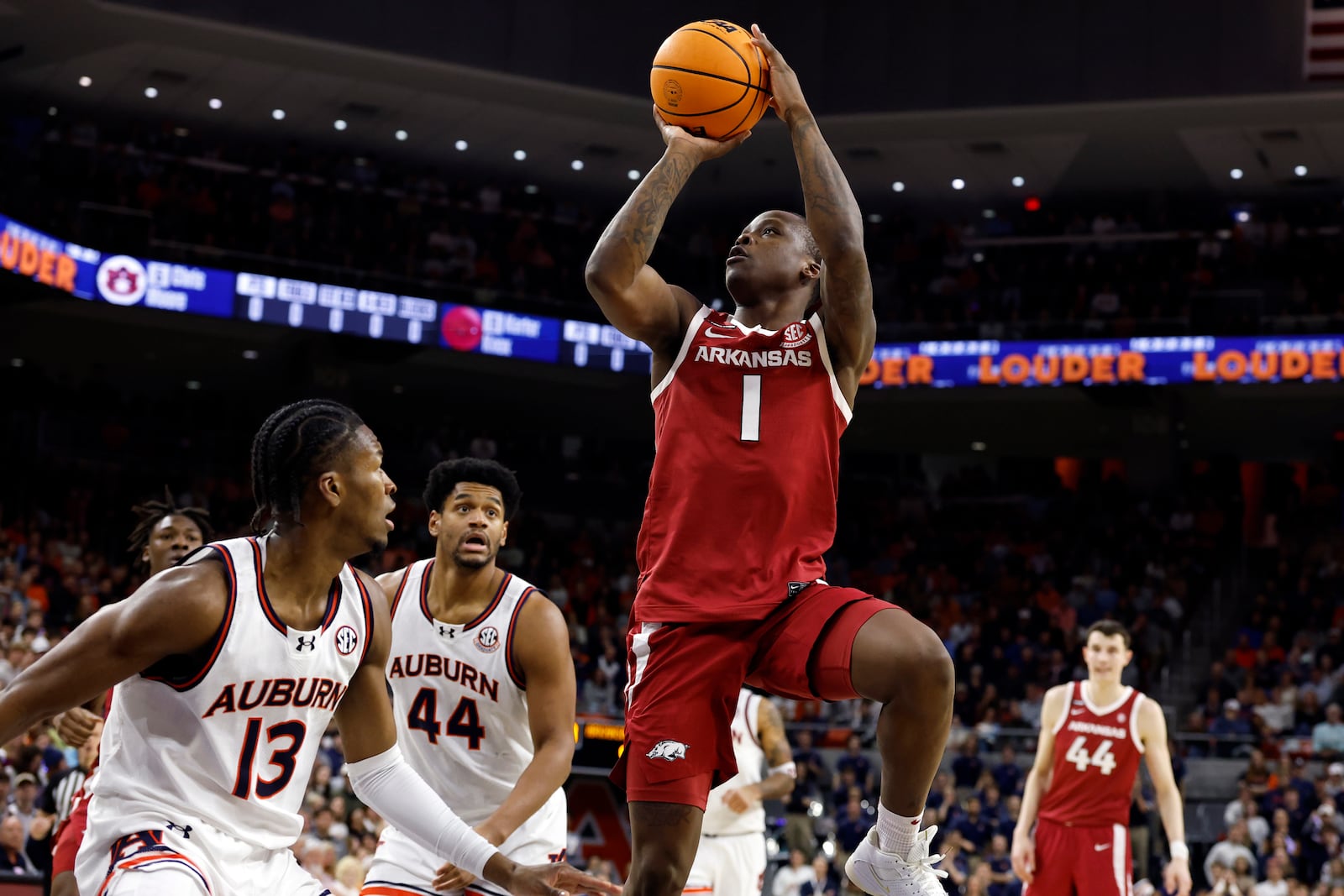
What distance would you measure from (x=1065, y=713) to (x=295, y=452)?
6.24 m

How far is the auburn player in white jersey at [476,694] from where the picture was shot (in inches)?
213

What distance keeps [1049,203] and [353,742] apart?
1010 inches

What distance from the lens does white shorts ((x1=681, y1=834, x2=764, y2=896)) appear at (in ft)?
29.5

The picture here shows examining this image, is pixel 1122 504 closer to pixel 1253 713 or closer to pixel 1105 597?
pixel 1105 597

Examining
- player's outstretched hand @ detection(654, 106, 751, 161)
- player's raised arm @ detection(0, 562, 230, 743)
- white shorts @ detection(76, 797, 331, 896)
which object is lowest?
white shorts @ detection(76, 797, 331, 896)

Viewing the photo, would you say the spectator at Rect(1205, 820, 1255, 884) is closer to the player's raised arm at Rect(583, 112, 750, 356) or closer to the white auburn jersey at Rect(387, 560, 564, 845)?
the white auburn jersey at Rect(387, 560, 564, 845)

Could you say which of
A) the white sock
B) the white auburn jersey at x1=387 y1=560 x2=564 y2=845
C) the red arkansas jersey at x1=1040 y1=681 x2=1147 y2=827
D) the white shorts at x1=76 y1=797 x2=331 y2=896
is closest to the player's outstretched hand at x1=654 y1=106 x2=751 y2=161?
the white auburn jersey at x1=387 y1=560 x2=564 y2=845

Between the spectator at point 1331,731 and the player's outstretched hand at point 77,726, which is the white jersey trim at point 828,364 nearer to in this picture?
the player's outstretched hand at point 77,726

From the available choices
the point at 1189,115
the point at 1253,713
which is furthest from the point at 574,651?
the point at 1189,115

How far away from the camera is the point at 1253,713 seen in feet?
61.0

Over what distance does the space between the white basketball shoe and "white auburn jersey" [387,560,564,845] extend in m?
1.36

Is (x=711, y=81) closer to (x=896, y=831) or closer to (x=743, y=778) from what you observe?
(x=896, y=831)

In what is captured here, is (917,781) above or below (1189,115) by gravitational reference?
below

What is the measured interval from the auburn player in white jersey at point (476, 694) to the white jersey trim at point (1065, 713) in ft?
13.9
